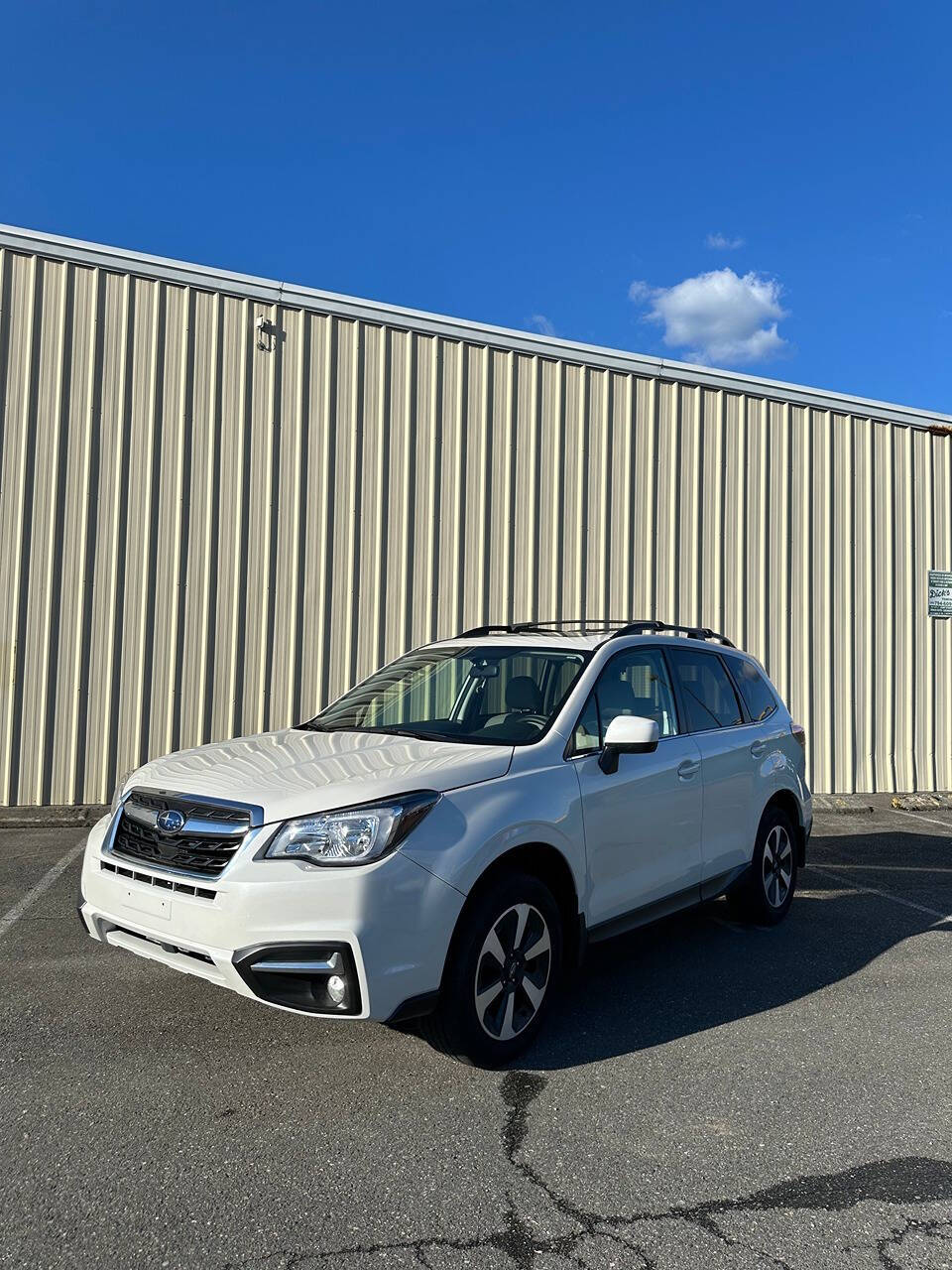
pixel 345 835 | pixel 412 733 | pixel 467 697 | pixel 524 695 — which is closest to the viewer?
pixel 345 835

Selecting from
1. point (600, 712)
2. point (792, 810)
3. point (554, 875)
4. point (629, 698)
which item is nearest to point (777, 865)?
point (792, 810)

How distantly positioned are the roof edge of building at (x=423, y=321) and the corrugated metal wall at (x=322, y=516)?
0.09 m

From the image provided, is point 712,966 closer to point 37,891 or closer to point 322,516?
point 37,891

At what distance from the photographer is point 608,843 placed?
14.4ft

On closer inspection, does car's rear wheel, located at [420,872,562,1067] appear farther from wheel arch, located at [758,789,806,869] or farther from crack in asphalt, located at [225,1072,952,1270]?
wheel arch, located at [758,789,806,869]

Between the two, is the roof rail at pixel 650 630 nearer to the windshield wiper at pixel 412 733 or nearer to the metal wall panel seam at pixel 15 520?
the windshield wiper at pixel 412 733

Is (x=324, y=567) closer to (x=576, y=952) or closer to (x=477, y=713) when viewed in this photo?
(x=477, y=713)

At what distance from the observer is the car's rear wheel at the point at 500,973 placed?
11.7 feet

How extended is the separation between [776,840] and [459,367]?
21.7 ft

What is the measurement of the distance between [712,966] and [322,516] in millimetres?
6426

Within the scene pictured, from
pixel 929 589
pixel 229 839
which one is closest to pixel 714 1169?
pixel 229 839

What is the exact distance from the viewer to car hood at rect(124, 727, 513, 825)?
3568 mm

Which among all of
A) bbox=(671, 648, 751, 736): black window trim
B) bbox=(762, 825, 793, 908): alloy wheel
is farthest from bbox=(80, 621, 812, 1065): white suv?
bbox=(762, 825, 793, 908): alloy wheel

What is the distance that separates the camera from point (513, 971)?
3826 millimetres
